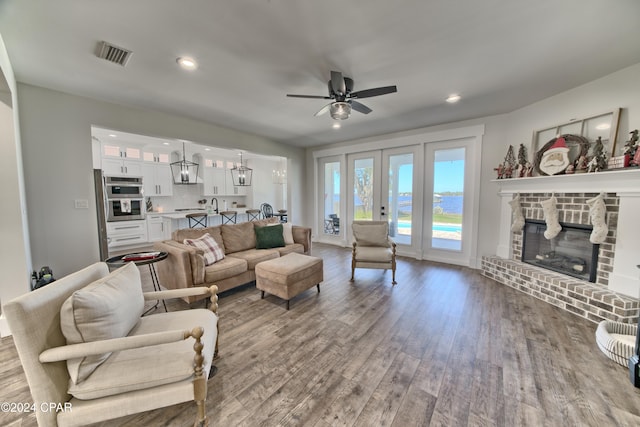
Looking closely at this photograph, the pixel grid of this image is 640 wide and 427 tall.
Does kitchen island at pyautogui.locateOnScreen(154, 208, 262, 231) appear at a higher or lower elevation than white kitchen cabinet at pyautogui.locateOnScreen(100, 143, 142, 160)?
lower

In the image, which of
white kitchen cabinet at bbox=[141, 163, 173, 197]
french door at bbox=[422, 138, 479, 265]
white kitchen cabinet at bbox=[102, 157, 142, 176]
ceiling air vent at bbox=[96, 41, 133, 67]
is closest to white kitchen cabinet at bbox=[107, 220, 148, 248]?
white kitchen cabinet at bbox=[141, 163, 173, 197]

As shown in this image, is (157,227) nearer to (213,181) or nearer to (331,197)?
(213,181)

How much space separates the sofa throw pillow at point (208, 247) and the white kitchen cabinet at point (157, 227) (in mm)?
3844

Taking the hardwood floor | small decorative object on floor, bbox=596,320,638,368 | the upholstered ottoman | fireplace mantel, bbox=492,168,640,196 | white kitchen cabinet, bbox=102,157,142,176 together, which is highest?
white kitchen cabinet, bbox=102,157,142,176

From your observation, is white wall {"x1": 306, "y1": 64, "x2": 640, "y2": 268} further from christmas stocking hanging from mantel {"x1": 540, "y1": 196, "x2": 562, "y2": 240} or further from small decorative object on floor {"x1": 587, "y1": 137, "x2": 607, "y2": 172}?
christmas stocking hanging from mantel {"x1": 540, "y1": 196, "x2": 562, "y2": 240}

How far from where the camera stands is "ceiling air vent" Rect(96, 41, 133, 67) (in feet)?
6.71

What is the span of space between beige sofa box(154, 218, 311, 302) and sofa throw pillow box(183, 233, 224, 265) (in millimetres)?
68

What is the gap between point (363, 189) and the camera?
5.53m

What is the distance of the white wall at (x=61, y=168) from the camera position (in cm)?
278

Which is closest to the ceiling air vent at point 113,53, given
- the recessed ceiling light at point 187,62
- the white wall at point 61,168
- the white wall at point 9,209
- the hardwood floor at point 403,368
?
the recessed ceiling light at point 187,62

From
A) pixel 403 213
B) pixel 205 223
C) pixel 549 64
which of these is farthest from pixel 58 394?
pixel 205 223

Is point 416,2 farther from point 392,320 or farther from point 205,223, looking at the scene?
point 205,223

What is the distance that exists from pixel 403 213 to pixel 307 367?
12.8ft

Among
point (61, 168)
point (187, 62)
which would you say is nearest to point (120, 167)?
point (61, 168)
